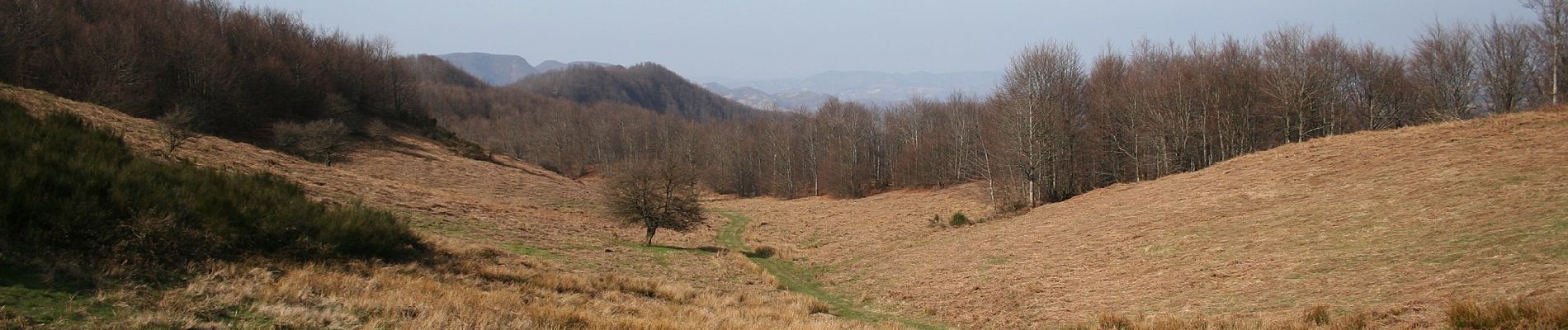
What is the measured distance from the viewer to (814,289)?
19.0 meters

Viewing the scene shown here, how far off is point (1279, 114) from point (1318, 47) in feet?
14.8

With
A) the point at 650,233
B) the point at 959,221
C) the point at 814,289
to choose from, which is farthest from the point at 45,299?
the point at 959,221

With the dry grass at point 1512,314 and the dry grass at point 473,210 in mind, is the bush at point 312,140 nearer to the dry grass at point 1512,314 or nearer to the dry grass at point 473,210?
the dry grass at point 473,210

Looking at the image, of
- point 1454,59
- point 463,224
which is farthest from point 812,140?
point 463,224

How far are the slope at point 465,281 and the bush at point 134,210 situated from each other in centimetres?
71

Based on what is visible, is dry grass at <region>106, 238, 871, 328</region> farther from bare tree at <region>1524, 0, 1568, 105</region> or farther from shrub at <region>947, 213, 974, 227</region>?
bare tree at <region>1524, 0, 1568, 105</region>

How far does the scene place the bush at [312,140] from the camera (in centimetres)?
3847

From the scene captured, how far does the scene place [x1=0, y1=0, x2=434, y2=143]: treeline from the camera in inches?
1362

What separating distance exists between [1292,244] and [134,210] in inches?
775

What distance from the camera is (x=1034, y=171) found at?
109 feet

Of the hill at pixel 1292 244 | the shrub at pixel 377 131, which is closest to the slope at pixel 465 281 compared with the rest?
the hill at pixel 1292 244

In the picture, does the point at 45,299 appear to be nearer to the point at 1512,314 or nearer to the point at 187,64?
the point at 1512,314

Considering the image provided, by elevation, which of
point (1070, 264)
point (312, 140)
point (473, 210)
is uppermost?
point (312, 140)

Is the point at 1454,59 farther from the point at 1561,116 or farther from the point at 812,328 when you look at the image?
the point at 812,328
